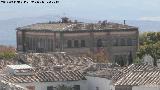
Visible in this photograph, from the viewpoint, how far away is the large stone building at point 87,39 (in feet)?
274

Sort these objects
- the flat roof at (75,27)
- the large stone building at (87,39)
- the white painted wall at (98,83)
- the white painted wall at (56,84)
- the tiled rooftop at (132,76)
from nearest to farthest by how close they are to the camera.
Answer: the tiled rooftop at (132,76) → the white painted wall at (98,83) → the white painted wall at (56,84) → the large stone building at (87,39) → the flat roof at (75,27)

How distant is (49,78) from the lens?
43.0 meters

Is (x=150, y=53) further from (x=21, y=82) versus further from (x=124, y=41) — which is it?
(x=21, y=82)

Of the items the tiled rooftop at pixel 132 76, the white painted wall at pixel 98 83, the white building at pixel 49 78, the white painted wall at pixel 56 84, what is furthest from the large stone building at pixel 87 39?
the tiled rooftop at pixel 132 76

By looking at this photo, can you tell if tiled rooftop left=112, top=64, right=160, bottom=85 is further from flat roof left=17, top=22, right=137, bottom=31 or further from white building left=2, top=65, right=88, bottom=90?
flat roof left=17, top=22, right=137, bottom=31

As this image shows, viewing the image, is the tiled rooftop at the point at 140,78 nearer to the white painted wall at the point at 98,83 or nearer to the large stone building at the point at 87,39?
the white painted wall at the point at 98,83

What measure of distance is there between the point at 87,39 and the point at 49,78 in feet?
137

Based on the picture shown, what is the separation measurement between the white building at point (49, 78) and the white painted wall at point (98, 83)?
444mm

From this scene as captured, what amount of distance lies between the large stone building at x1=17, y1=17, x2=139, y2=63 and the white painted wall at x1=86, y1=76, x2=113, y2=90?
38.8m

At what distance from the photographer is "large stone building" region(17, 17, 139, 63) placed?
8362cm

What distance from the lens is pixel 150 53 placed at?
76.1 meters

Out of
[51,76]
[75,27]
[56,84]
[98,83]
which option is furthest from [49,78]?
[75,27]

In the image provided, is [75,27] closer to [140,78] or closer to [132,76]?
[132,76]

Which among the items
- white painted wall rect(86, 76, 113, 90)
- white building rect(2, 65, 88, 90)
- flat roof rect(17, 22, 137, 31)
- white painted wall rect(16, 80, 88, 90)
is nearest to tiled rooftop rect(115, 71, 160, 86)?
white painted wall rect(86, 76, 113, 90)
